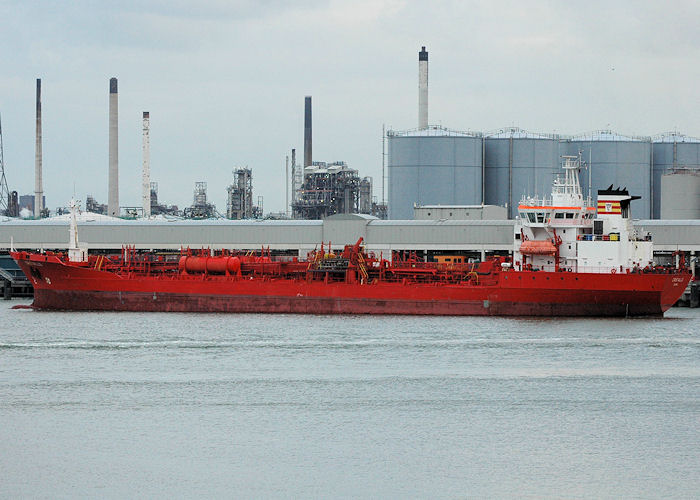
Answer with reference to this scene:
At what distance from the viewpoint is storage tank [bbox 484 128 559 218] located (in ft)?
249

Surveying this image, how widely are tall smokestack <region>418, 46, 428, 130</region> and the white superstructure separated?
1463 inches

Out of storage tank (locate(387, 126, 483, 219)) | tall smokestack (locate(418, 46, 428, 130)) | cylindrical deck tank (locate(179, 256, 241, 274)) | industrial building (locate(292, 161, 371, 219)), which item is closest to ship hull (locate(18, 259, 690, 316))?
cylindrical deck tank (locate(179, 256, 241, 274))

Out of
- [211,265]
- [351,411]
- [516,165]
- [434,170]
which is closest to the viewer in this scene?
[351,411]

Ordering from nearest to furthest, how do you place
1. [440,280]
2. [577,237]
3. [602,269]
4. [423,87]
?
[602,269], [577,237], [440,280], [423,87]

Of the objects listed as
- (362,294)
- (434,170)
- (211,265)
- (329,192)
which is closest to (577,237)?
(362,294)

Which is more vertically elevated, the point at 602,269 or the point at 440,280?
the point at 602,269

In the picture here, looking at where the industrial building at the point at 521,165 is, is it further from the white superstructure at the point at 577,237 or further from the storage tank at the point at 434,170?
the white superstructure at the point at 577,237

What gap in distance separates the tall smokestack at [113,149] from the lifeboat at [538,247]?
51.2 m

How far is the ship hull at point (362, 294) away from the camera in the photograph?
4056cm

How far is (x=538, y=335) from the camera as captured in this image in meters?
36.6

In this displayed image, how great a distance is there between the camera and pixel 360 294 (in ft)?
139

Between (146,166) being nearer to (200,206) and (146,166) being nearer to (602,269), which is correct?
(200,206)

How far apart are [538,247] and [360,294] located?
6.71 metres

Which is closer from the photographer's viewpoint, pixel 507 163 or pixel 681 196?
pixel 681 196
